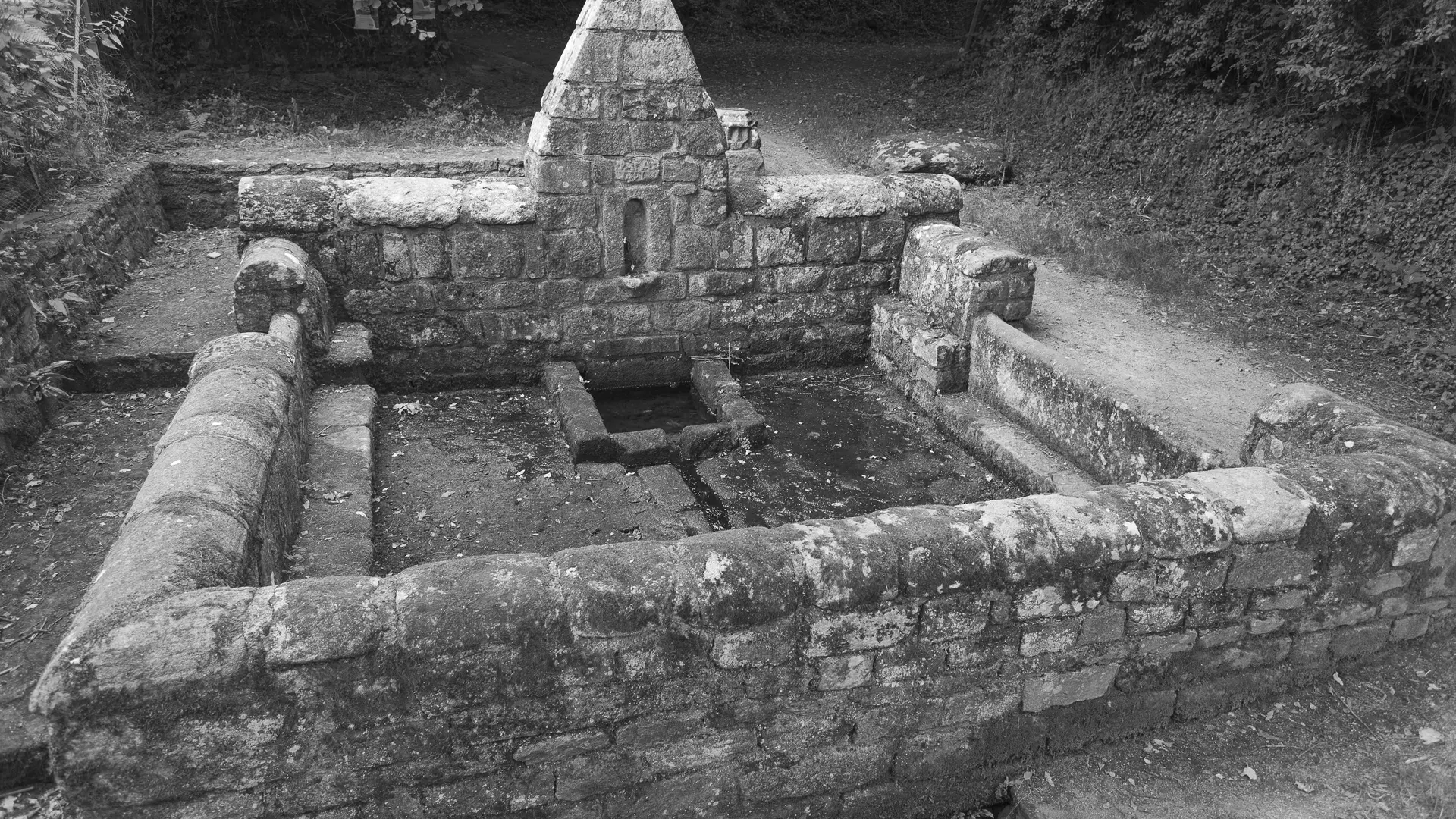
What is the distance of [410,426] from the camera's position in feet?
19.1

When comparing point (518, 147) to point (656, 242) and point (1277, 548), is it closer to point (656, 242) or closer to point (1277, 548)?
point (656, 242)

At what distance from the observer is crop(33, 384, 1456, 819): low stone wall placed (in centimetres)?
262

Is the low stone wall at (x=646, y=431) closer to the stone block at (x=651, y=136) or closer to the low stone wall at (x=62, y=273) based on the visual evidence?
the stone block at (x=651, y=136)

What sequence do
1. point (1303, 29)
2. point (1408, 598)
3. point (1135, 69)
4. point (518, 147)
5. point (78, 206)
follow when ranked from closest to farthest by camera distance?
point (1408, 598), point (78, 206), point (1303, 29), point (518, 147), point (1135, 69)

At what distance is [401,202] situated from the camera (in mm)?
5918

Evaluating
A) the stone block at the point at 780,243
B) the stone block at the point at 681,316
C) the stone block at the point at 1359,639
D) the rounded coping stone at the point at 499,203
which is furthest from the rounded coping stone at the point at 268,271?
the stone block at the point at 1359,639

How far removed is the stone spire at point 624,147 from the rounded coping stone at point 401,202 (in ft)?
1.76

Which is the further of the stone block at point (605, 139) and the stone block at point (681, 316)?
the stone block at point (681, 316)

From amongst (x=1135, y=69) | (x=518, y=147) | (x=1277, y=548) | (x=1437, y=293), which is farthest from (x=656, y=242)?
(x=1135, y=69)

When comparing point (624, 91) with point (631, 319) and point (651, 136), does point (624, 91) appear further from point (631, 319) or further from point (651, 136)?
point (631, 319)

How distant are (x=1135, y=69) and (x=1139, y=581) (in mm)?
10859

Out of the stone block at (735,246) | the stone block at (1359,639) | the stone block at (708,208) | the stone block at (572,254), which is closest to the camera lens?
the stone block at (1359,639)

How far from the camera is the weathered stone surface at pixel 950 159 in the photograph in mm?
12203

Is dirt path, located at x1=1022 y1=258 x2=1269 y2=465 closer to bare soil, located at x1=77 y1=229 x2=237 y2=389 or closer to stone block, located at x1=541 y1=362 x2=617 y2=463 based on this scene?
stone block, located at x1=541 y1=362 x2=617 y2=463
